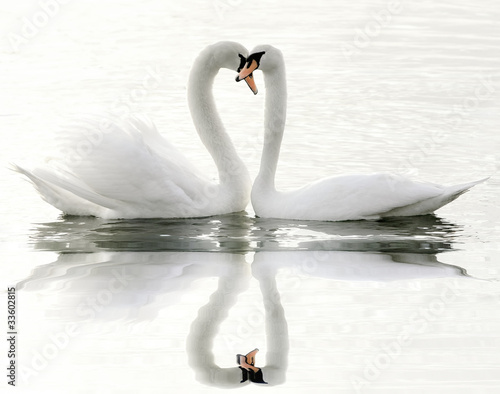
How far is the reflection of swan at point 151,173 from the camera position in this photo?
10.9m

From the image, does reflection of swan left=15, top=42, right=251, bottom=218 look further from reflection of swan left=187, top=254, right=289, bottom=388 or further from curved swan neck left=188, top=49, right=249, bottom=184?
reflection of swan left=187, top=254, right=289, bottom=388

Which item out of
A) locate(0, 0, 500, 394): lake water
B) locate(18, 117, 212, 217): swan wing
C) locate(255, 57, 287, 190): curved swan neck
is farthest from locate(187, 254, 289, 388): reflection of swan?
locate(255, 57, 287, 190): curved swan neck

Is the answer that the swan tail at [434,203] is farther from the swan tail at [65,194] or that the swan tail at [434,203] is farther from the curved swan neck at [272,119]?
the swan tail at [65,194]

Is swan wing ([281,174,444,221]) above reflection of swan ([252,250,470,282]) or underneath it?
above

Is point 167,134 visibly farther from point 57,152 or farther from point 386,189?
point 386,189

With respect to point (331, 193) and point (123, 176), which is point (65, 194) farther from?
point (331, 193)

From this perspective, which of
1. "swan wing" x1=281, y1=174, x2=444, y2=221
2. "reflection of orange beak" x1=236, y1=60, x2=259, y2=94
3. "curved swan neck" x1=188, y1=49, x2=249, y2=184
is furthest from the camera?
"curved swan neck" x1=188, y1=49, x2=249, y2=184

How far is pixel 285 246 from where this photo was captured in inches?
394

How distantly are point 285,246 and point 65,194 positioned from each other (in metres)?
2.52

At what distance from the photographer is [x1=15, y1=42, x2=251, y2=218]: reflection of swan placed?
1088 centimetres

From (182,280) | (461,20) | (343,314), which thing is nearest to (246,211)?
(182,280)

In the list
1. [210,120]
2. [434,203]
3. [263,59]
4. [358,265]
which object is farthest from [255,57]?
[358,265]

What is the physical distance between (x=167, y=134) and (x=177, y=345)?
22.9 feet

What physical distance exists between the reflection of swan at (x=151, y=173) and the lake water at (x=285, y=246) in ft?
0.54
